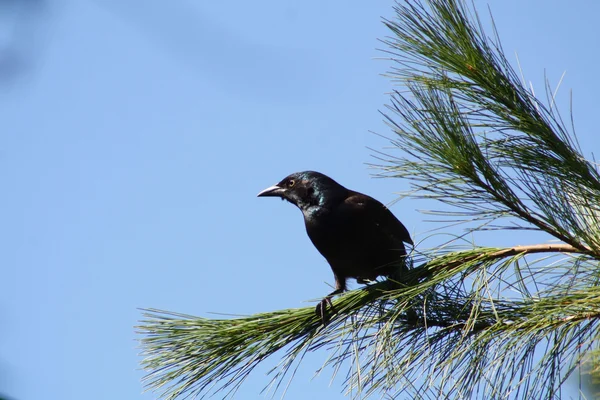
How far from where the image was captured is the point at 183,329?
2383 mm

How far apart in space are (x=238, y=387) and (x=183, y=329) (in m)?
0.27

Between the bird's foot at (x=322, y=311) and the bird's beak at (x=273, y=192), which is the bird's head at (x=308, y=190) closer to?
the bird's beak at (x=273, y=192)

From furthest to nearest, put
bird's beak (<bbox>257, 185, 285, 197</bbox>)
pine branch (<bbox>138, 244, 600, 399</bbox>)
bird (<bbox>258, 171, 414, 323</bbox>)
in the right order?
bird's beak (<bbox>257, 185, 285, 197</bbox>) < bird (<bbox>258, 171, 414, 323</bbox>) < pine branch (<bbox>138, 244, 600, 399</bbox>)

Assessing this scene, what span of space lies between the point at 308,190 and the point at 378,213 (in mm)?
524

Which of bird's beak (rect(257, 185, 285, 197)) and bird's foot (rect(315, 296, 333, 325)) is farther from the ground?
bird's beak (rect(257, 185, 285, 197))

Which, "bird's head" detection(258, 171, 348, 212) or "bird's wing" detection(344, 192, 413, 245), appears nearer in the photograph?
"bird's wing" detection(344, 192, 413, 245)

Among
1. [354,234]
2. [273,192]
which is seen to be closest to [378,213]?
[354,234]

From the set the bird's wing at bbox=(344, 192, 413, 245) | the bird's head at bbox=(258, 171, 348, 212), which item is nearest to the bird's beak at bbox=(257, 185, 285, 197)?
the bird's head at bbox=(258, 171, 348, 212)

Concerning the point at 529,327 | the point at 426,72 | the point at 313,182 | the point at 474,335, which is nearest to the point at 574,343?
the point at 529,327

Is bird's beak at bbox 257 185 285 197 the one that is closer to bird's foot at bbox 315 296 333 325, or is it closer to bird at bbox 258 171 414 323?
bird at bbox 258 171 414 323

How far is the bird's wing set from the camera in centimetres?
333

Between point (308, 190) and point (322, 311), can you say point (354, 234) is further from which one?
point (322, 311)

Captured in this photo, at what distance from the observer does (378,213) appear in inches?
132

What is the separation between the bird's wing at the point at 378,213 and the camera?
10.9 ft
